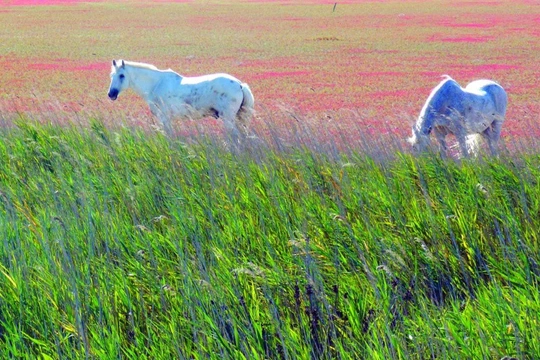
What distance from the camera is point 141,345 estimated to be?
12.3 ft

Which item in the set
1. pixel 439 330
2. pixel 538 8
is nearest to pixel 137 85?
pixel 439 330

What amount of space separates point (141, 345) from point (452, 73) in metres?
23.6

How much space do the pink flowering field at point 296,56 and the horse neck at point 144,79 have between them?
0.52 meters

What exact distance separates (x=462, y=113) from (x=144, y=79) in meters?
4.96

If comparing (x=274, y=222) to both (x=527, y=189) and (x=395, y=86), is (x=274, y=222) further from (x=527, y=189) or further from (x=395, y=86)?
(x=395, y=86)

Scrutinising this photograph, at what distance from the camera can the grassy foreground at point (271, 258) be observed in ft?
12.2

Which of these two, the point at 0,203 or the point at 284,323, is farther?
the point at 0,203

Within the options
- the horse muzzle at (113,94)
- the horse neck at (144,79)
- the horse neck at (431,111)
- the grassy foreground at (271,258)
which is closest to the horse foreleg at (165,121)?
the horse neck at (144,79)

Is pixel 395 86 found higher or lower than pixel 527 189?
lower

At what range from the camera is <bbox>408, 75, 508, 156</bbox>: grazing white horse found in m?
8.39

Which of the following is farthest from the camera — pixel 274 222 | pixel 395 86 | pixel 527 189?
pixel 395 86

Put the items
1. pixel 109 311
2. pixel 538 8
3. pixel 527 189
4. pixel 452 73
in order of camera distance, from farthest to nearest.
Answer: pixel 538 8, pixel 452 73, pixel 527 189, pixel 109 311

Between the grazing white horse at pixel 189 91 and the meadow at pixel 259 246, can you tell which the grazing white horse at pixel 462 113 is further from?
the grazing white horse at pixel 189 91

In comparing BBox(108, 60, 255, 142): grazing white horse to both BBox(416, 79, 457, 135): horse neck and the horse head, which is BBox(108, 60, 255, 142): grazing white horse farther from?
BBox(416, 79, 457, 135): horse neck
